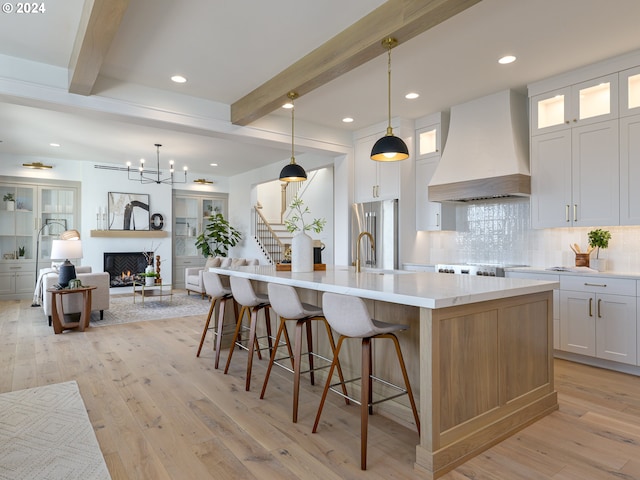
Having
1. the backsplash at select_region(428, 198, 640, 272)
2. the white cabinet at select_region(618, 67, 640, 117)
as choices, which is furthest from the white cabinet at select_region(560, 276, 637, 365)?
the white cabinet at select_region(618, 67, 640, 117)

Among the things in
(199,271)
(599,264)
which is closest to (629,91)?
(599,264)

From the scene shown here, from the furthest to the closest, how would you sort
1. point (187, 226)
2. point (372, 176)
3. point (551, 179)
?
1. point (187, 226)
2. point (372, 176)
3. point (551, 179)

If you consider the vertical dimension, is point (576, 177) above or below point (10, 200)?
below

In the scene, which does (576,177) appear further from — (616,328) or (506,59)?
(616,328)

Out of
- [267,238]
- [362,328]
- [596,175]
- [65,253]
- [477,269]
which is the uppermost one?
[596,175]

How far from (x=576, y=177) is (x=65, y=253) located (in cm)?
613

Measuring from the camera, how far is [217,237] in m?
9.92

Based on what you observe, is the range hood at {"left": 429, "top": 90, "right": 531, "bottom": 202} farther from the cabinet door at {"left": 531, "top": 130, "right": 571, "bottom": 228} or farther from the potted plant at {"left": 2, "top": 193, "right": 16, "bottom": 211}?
the potted plant at {"left": 2, "top": 193, "right": 16, "bottom": 211}

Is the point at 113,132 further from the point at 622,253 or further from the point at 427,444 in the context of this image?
the point at 622,253

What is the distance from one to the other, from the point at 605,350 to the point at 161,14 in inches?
188

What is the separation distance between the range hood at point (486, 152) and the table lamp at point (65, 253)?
477cm

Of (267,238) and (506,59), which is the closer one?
(506,59)

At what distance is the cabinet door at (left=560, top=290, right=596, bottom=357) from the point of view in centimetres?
378

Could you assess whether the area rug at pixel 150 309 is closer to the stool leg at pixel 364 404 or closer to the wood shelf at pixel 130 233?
the wood shelf at pixel 130 233
